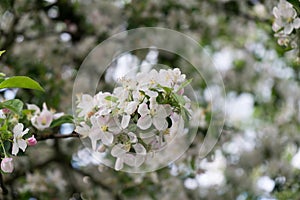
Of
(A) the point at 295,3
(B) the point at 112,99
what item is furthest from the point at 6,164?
(A) the point at 295,3

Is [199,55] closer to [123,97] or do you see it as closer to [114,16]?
[123,97]

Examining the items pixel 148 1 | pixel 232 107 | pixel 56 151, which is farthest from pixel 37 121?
pixel 232 107

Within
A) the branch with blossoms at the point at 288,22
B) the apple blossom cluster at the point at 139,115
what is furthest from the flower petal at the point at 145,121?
the branch with blossoms at the point at 288,22

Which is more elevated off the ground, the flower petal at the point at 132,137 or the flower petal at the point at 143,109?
the flower petal at the point at 143,109

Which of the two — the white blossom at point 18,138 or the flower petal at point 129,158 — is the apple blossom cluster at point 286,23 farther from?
the white blossom at point 18,138

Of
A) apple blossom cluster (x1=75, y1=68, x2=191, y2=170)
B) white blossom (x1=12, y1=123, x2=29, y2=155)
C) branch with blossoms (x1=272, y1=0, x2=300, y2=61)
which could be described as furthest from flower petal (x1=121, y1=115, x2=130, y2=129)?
branch with blossoms (x1=272, y1=0, x2=300, y2=61)

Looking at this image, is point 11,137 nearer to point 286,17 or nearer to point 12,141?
point 12,141

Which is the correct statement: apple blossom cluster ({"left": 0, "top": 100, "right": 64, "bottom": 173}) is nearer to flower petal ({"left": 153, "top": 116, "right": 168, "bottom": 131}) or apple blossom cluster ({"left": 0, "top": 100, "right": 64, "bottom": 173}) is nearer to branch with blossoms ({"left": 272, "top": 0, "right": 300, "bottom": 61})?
flower petal ({"left": 153, "top": 116, "right": 168, "bottom": 131})
